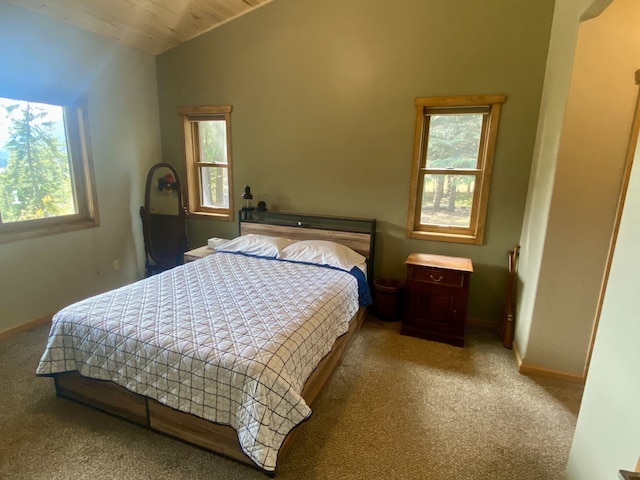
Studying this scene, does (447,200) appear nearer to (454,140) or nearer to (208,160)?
(454,140)

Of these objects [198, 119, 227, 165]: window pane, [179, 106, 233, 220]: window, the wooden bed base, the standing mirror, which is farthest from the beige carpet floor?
[198, 119, 227, 165]: window pane

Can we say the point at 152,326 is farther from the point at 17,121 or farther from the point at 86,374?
the point at 17,121

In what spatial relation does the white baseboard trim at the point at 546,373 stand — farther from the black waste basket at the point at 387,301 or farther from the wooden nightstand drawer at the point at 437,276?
the black waste basket at the point at 387,301

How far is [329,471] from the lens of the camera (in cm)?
162

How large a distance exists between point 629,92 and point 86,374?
3.50 metres

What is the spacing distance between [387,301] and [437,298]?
52cm

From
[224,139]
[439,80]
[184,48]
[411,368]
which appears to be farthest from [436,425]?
[184,48]

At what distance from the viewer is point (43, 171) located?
3.06m

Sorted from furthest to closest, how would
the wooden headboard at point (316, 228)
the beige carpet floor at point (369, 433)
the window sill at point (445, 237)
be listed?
1. the wooden headboard at point (316, 228)
2. the window sill at point (445, 237)
3. the beige carpet floor at point (369, 433)

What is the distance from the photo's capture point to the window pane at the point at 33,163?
278 cm

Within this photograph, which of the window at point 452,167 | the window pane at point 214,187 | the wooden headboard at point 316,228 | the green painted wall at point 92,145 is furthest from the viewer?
the window pane at point 214,187

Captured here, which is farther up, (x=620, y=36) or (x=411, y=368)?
(x=620, y=36)

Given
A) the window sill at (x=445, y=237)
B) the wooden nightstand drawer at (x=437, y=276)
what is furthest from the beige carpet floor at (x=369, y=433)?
the window sill at (x=445, y=237)

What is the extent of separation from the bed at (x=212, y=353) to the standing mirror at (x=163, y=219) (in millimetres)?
1382
